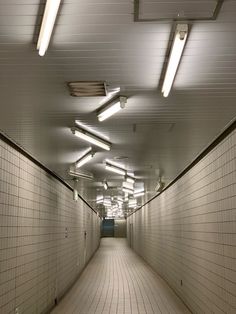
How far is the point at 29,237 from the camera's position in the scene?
23.3 ft

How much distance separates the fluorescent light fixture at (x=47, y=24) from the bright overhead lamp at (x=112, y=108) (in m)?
1.36

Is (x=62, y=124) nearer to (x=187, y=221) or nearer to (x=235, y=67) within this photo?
(x=235, y=67)

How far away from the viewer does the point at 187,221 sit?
29.3ft

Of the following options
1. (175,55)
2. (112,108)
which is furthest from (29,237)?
(175,55)

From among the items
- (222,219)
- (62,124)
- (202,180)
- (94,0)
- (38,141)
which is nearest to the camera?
(94,0)

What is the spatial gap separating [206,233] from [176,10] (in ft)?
16.2

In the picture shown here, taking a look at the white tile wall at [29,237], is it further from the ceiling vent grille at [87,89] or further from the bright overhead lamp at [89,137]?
the ceiling vent grille at [87,89]

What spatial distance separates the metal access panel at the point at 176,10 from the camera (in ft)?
8.43

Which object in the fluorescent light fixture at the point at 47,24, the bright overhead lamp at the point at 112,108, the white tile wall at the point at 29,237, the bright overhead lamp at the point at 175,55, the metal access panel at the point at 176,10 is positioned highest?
the metal access panel at the point at 176,10

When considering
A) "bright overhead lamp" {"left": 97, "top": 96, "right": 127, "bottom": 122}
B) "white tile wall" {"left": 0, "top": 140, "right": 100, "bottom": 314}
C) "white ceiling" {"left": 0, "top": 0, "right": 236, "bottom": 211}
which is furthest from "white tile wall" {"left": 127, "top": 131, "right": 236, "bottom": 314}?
"white tile wall" {"left": 0, "top": 140, "right": 100, "bottom": 314}

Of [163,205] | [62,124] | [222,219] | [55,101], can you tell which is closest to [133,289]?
[163,205]

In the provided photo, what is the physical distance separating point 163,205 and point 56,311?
230 inches

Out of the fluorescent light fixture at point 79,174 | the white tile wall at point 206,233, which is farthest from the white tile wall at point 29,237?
the white tile wall at point 206,233

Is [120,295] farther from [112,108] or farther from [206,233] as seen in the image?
[112,108]
